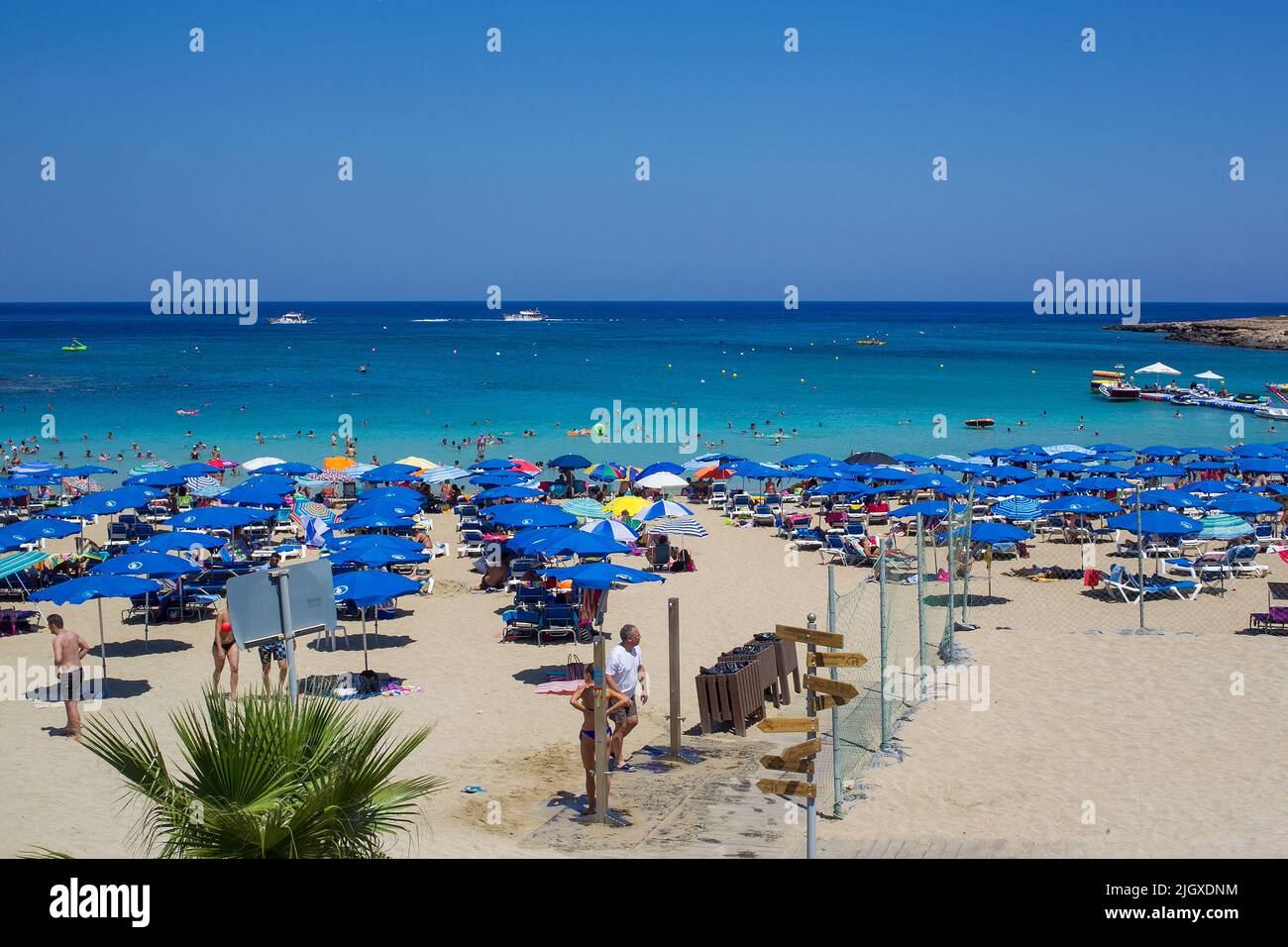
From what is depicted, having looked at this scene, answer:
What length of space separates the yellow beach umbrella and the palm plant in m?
17.3

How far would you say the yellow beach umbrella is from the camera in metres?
21.8

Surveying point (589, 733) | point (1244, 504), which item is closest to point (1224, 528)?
point (1244, 504)

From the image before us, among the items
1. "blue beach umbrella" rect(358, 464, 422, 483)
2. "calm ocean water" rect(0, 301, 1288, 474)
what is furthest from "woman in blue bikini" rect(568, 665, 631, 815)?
"calm ocean water" rect(0, 301, 1288, 474)

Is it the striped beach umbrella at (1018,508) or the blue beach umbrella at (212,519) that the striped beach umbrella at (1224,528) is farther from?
the blue beach umbrella at (212,519)

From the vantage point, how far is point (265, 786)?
13.1ft

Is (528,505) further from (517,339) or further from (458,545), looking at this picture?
(517,339)

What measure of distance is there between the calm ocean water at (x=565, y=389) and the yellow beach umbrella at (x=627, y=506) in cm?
1778

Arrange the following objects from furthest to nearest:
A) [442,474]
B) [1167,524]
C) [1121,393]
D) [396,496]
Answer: [1121,393] < [442,474] < [396,496] < [1167,524]

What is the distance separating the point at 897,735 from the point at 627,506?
12162mm

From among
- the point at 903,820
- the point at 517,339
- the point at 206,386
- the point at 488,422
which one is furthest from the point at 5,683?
the point at 517,339

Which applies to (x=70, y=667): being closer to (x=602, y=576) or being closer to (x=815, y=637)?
(x=602, y=576)

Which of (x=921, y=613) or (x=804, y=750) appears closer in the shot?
(x=804, y=750)

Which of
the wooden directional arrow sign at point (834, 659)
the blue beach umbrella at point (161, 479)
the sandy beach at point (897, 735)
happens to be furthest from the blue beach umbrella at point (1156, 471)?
the wooden directional arrow sign at point (834, 659)
